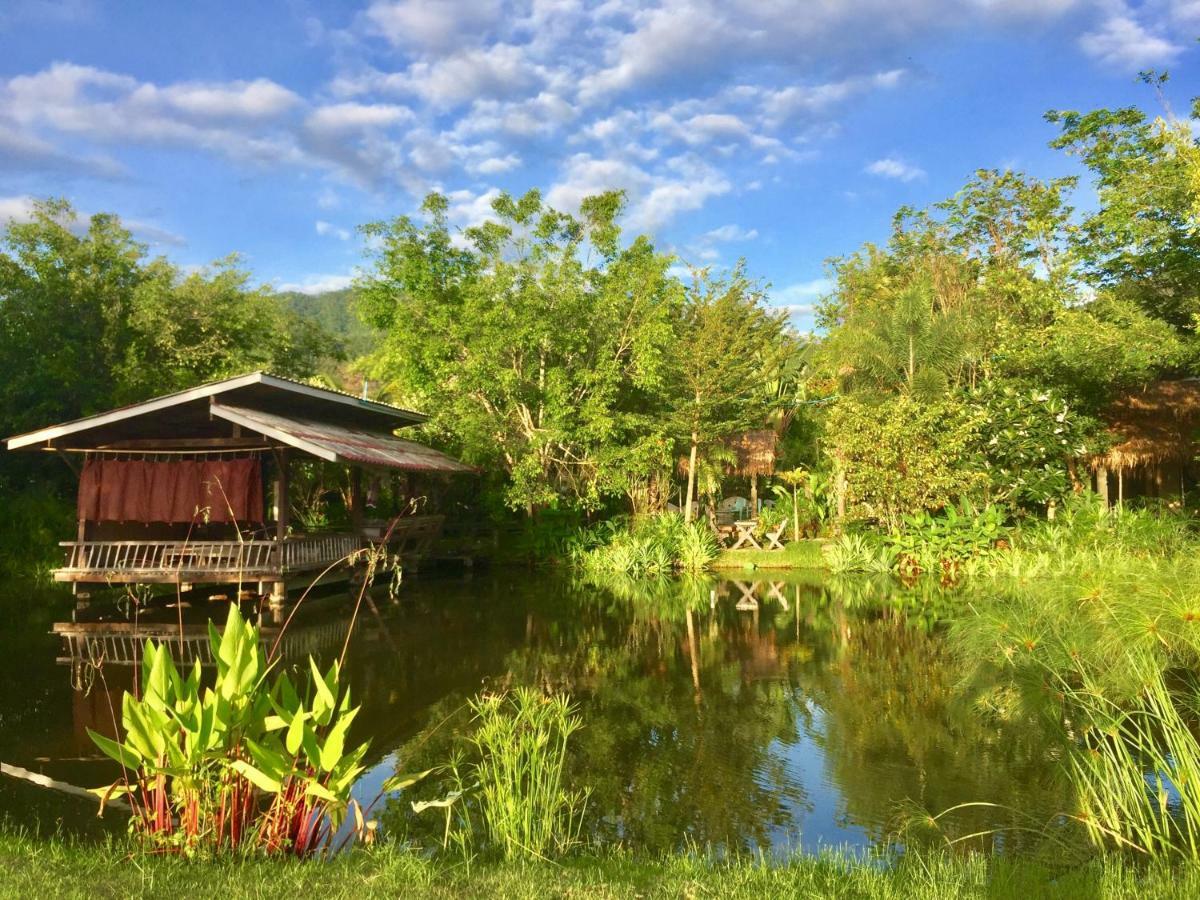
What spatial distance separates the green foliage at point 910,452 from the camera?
642 inches

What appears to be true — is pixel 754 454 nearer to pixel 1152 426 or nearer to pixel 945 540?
pixel 945 540

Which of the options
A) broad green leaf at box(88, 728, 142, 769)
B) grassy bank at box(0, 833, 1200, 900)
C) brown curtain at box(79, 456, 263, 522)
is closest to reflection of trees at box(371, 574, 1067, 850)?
grassy bank at box(0, 833, 1200, 900)

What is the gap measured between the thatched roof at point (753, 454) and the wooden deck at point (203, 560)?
971cm

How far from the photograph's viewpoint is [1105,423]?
17.4m

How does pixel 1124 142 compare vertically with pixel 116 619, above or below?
above

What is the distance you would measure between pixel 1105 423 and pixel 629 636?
12.2 meters

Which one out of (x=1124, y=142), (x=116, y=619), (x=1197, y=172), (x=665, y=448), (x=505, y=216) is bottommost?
(x=116, y=619)

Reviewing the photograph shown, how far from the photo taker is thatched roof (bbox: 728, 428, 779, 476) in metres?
20.9

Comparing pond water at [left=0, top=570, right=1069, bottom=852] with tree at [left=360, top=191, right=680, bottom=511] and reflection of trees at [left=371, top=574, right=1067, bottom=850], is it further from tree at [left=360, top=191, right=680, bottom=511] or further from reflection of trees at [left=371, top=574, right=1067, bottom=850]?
tree at [left=360, top=191, right=680, bottom=511]

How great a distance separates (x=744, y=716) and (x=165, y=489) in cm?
Result: 1086

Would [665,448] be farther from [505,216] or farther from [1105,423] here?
[1105,423]

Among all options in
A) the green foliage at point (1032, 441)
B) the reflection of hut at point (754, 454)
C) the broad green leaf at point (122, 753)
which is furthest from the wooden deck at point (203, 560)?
the green foliage at point (1032, 441)

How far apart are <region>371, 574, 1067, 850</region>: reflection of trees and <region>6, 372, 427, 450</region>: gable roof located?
508 centimetres

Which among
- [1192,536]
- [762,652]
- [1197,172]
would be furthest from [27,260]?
[1192,536]
